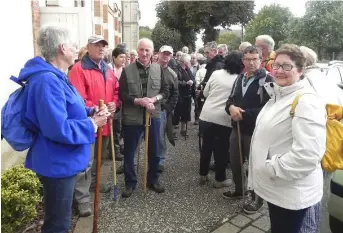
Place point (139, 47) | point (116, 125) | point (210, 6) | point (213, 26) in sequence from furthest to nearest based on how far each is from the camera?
point (213, 26) < point (210, 6) < point (116, 125) < point (139, 47)

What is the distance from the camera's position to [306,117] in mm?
2016

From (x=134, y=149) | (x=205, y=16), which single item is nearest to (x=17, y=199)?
(x=134, y=149)

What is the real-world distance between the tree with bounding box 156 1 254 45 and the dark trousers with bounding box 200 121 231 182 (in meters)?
30.1

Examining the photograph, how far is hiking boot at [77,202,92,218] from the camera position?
374 centimetres

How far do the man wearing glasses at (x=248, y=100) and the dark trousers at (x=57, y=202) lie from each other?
220cm

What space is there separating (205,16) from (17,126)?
107 feet

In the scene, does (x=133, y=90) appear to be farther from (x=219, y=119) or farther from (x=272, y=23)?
(x=272, y=23)

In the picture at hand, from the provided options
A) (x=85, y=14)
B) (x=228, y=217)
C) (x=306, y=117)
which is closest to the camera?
(x=306, y=117)

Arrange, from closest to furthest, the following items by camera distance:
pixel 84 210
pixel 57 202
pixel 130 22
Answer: pixel 57 202
pixel 84 210
pixel 130 22

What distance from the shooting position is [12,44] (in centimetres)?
485

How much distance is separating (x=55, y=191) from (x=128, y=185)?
208 centimetres

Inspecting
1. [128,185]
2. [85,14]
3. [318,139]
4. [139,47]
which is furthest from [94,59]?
[85,14]

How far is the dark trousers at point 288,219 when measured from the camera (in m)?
2.21

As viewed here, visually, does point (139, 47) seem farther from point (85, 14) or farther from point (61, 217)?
point (85, 14)
